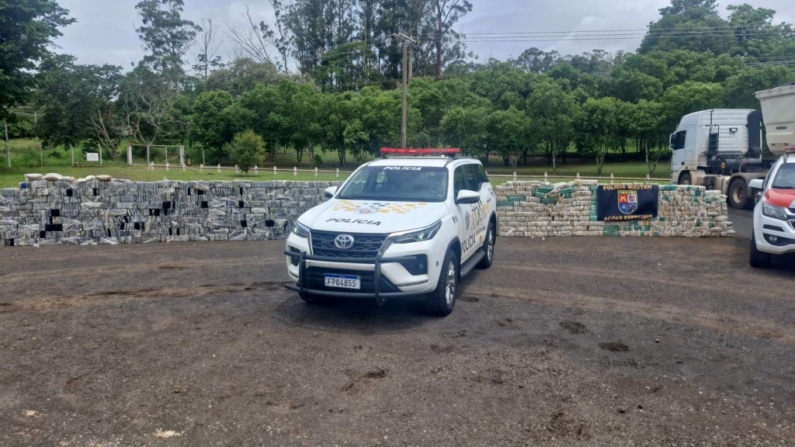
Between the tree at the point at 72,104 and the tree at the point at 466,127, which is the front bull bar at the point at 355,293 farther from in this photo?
the tree at the point at 72,104

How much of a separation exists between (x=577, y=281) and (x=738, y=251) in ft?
15.5

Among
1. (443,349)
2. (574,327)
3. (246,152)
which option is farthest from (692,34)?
(443,349)

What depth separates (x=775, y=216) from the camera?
9289 mm

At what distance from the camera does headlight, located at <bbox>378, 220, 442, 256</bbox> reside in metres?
6.49

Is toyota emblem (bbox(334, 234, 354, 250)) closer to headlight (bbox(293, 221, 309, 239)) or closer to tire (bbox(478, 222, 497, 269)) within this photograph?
headlight (bbox(293, 221, 309, 239))

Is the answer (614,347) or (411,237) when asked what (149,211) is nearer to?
(411,237)

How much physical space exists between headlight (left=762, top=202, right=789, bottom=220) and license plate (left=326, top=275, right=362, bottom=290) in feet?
22.4

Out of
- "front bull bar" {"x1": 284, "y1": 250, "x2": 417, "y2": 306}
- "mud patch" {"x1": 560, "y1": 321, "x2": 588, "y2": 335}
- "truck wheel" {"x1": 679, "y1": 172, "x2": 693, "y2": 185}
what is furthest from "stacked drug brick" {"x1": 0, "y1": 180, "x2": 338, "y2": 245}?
"truck wheel" {"x1": 679, "y1": 172, "x2": 693, "y2": 185}

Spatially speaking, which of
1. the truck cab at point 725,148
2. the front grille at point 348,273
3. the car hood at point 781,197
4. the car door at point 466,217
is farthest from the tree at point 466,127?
the front grille at point 348,273

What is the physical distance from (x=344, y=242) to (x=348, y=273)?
0.34m

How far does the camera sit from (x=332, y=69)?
2633 inches

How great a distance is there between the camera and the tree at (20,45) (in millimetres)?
33000

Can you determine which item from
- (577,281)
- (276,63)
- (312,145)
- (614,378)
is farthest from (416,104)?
(614,378)

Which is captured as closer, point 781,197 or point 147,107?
point 781,197
